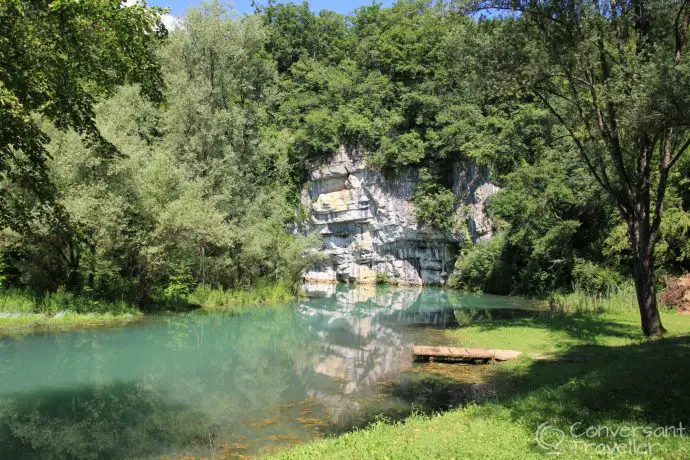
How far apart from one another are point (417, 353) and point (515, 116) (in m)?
31.5

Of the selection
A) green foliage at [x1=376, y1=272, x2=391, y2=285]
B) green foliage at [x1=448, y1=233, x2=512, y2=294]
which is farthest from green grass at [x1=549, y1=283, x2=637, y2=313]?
green foliage at [x1=376, y1=272, x2=391, y2=285]

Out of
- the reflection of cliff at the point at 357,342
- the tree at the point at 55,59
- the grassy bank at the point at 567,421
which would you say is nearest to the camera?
the grassy bank at the point at 567,421

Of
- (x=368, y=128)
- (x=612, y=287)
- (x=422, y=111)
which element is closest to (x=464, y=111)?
(x=422, y=111)

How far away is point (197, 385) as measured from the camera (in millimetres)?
11586

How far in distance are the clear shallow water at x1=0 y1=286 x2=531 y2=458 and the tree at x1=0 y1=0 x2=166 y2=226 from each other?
4112 mm

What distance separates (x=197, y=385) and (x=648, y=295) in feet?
36.6

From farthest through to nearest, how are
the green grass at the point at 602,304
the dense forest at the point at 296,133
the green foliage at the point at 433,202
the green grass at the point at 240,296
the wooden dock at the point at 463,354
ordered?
1. the green foliage at the point at 433,202
2. the green grass at the point at 240,296
3. the green grass at the point at 602,304
4. the wooden dock at the point at 463,354
5. the dense forest at the point at 296,133

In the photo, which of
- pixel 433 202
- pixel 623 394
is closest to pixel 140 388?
pixel 623 394

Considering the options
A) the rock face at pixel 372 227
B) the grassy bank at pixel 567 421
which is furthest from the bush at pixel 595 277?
the rock face at pixel 372 227

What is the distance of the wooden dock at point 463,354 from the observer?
41.0ft

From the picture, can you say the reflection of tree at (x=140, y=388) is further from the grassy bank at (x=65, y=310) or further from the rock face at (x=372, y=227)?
the rock face at (x=372, y=227)

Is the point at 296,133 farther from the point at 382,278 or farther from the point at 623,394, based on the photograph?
the point at 623,394

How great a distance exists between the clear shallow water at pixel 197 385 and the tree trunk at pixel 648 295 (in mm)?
5909

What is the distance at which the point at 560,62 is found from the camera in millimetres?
13211
